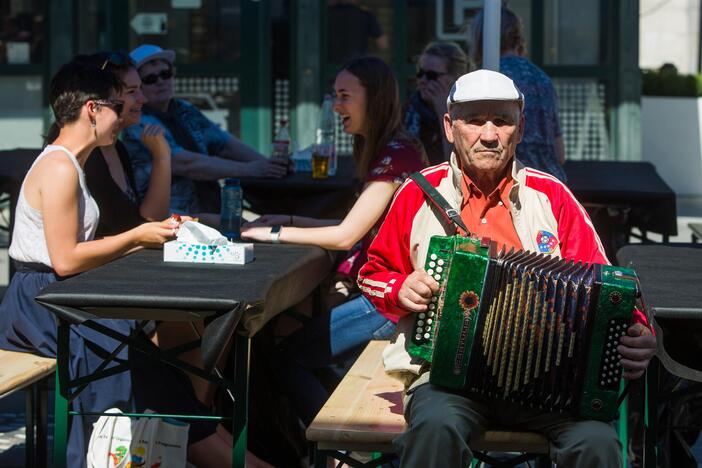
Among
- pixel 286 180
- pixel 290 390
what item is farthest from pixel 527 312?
pixel 286 180

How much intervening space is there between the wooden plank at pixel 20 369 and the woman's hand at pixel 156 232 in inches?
20.4

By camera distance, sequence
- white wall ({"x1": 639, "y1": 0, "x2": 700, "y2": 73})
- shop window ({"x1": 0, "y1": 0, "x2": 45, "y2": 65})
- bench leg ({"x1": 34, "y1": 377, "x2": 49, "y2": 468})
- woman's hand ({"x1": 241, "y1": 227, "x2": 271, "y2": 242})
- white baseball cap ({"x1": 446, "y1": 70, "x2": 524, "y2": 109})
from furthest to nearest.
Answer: white wall ({"x1": 639, "y1": 0, "x2": 700, "y2": 73}) < shop window ({"x1": 0, "y1": 0, "x2": 45, "y2": 65}) < woman's hand ({"x1": 241, "y1": 227, "x2": 271, "y2": 242}) < bench leg ({"x1": 34, "y1": 377, "x2": 49, "y2": 468}) < white baseball cap ({"x1": 446, "y1": 70, "x2": 524, "y2": 109})

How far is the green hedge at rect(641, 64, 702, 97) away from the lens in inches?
511

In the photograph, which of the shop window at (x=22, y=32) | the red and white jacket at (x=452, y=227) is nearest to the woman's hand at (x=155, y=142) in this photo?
the red and white jacket at (x=452, y=227)

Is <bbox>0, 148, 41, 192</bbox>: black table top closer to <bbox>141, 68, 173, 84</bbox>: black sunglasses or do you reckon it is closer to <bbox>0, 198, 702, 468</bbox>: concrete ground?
<bbox>141, 68, 173, 84</bbox>: black sunglasses

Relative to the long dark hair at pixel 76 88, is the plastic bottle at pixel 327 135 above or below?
below

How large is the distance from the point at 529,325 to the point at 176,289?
1.03 meters

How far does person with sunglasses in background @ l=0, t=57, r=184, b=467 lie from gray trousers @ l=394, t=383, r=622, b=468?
46.5 inches

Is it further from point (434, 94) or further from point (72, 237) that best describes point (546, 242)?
point (434, 94)

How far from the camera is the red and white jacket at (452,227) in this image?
3686 mm

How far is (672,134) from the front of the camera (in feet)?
42.6

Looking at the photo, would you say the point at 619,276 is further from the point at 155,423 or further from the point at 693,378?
the point at 155,423

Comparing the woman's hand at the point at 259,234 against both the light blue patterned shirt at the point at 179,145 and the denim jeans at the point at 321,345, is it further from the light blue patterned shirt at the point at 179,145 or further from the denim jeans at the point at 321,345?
the light blue patterned shirt at the point at 179,145

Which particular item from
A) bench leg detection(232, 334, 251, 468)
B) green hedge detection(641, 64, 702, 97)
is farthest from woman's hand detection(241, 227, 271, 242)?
green hedge detection(641, 64, 702, 97)
